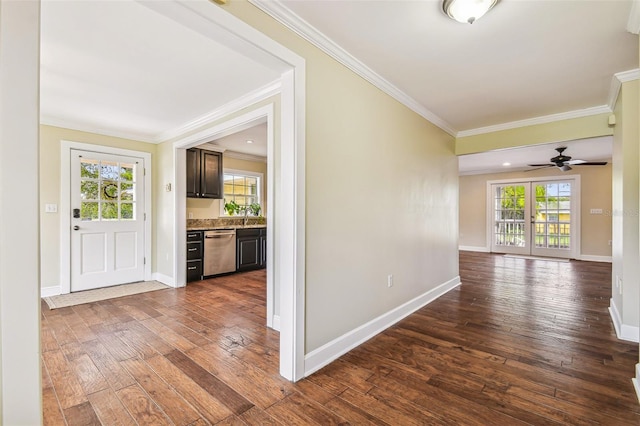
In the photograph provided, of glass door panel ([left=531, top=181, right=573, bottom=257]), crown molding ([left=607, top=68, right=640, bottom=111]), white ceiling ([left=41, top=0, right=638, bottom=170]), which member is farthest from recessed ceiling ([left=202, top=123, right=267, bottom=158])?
glass door panel ([left=531, top=181, right=573, bottom=257])

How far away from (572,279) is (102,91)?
7.28 metres

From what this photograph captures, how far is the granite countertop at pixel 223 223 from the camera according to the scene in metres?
5.29

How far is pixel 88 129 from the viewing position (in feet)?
14.0

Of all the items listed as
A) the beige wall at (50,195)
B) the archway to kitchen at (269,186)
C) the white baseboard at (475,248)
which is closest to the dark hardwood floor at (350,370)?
the archway to kitchen at (269,186)

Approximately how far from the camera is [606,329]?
2.90 metres

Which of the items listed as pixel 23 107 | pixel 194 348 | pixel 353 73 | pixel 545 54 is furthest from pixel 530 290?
pixel 23 107

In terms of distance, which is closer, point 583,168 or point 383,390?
point 383,390

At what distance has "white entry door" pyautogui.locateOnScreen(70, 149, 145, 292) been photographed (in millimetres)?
4184

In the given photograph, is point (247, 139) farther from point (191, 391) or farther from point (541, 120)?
point (541, 120)

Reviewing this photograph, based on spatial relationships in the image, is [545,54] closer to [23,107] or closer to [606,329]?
[606,329]

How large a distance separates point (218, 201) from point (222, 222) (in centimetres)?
44

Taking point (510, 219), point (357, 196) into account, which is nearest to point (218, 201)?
point (357, 196)

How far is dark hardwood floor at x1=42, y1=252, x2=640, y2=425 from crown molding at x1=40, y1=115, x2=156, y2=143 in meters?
2.45

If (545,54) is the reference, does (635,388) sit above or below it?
below
